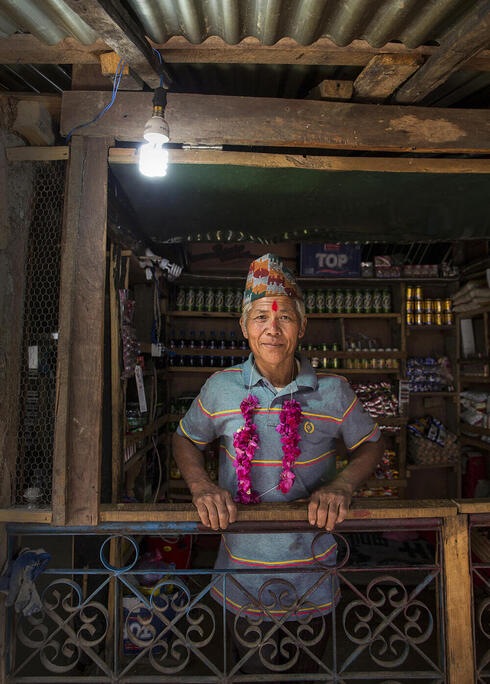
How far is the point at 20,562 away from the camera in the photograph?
170cm

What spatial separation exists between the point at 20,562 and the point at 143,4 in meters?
2.19

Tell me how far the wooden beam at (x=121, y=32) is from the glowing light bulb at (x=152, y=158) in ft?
1.08

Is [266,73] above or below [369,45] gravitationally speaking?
above

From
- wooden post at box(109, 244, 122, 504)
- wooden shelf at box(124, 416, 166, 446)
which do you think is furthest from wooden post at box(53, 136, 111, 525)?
wooden shelf at box(124, 416, 166, 446)

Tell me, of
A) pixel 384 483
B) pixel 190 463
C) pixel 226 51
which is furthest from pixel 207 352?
pixel 226 51

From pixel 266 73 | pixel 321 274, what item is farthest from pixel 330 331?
pixel 266 73

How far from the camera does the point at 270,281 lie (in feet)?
7.02

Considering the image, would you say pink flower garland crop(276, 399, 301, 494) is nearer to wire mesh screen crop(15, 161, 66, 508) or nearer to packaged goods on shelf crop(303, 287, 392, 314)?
wire mesh screen crop(15, 161, 66, 508)

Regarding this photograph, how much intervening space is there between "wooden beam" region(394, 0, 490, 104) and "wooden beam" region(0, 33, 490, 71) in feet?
0.28

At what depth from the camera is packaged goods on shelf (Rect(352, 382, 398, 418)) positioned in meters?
5.23

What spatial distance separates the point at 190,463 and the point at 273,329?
75 cm

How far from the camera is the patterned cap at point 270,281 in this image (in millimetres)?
2133

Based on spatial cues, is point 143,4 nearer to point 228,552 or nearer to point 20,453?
point 20,453

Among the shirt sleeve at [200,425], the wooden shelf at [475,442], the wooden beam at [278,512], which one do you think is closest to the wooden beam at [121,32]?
the shirt sleeve at [200,425]
